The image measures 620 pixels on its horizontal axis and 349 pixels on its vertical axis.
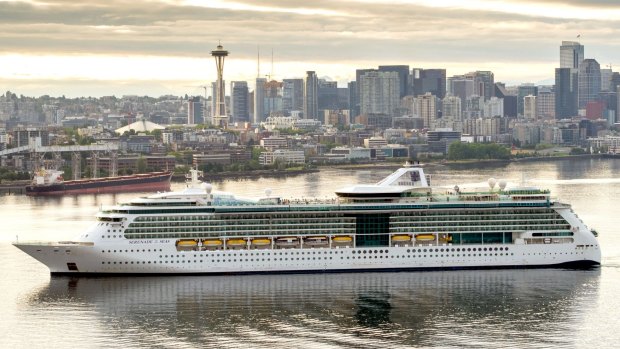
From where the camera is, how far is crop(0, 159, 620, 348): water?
22750mm

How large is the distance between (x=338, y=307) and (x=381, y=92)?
115 metres

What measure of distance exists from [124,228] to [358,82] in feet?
382

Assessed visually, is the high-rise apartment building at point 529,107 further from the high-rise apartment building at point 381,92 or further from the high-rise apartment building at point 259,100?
the high-rise apartment building at point 259,100

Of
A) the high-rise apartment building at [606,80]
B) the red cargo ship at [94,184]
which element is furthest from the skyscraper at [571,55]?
the red cargo ship at [94,184]

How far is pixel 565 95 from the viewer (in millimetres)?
145750

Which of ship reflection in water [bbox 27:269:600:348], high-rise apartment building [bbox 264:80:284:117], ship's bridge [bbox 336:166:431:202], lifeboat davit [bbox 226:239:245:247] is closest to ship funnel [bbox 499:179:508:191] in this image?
ship's bridge [bbox 336:166:431:202]

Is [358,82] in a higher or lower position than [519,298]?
higher

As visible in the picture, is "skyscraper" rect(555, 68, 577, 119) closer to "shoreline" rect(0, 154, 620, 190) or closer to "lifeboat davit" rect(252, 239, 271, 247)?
"shoreline" rect(0, 154, 620, 190)

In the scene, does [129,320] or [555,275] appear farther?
[555,275]

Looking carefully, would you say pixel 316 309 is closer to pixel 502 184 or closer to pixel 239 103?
pixel 502 184

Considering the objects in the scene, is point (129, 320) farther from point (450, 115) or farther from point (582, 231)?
point (450, 115)

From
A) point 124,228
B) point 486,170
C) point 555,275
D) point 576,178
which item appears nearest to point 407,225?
point 555,275

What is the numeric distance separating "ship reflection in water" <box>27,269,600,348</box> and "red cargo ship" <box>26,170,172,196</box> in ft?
95.5

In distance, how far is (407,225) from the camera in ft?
95.2
